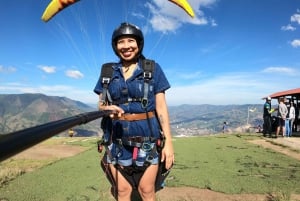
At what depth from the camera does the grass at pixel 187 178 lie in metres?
5.30

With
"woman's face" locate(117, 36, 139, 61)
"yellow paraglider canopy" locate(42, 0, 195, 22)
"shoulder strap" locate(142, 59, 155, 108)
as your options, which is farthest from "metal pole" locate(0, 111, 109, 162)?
"yellow paraglider canopy" locate(42, 0, 195, 22)

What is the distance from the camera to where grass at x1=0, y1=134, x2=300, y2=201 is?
17.4 feet

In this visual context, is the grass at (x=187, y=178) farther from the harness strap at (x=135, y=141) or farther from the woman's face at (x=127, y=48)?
the woman's face at (x=127, y=48)

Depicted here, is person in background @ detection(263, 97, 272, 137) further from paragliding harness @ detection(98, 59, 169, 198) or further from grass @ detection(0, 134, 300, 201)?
paragliding harness @ detection(98, 59, 169, 198)

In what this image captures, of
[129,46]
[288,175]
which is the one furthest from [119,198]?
[288,175]

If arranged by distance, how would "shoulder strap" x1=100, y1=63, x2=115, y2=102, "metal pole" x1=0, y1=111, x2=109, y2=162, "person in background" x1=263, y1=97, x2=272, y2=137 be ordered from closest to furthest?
"metal pole" x1=0, y1=111, x2=109, y2=162 < "shoulder strap" x1=100, y1=63, x2=115, y2=102 < "person in background" x1=263, y1=97, x2=272, y2=137

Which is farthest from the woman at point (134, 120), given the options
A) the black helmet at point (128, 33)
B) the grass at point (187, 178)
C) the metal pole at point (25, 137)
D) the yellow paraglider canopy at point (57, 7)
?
the yellow paraglider canopy at point (57, 7)

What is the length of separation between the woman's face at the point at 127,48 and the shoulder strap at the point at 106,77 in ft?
0.55

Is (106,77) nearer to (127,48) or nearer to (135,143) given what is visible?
(127,48)

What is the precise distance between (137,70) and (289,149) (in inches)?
375

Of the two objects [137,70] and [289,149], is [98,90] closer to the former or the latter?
[137,70]

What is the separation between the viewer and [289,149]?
37.5 feet

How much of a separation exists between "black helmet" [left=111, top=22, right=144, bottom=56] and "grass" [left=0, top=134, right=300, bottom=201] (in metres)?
2.52

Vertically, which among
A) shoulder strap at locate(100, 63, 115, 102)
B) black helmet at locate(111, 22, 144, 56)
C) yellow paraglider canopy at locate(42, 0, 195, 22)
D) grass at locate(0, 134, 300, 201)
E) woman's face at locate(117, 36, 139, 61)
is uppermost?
yellow paraglider canopy at locate(42, 0, 195, 22)
